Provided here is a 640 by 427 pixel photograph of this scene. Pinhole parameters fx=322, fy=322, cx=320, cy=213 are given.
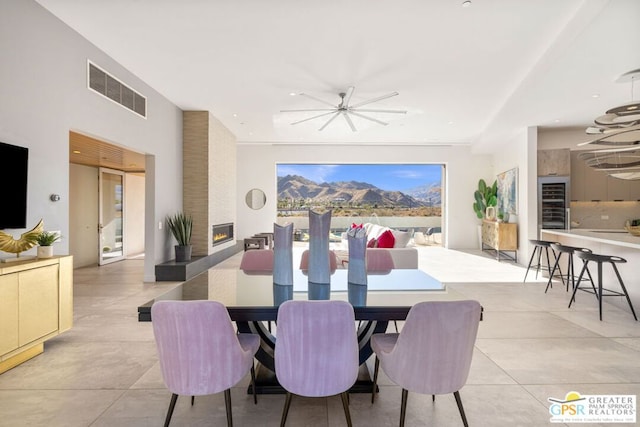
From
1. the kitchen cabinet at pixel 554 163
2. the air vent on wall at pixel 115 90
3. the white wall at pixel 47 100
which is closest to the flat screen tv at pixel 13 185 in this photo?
the white wall at pixel 47 100

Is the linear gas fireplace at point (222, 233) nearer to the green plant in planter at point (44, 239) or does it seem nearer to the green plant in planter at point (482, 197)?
the green plant in planter at point (44, 239)

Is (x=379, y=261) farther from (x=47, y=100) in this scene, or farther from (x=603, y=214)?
(x=603, y=214)

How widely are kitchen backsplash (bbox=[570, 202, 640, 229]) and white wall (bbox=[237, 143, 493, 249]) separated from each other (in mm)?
2672

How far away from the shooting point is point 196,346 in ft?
4.88

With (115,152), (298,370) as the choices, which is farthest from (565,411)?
(115,152)

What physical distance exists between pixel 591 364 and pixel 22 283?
4399 mm

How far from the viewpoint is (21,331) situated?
2416 mm

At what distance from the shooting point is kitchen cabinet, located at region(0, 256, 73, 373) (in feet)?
7.56

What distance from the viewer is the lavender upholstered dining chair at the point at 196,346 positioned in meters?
1.45

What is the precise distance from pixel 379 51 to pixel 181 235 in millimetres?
4320

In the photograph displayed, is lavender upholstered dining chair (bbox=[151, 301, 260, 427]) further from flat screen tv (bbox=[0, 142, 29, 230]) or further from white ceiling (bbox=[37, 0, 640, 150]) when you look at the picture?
white ceiling (bbox=[37, 0, 640, 150])

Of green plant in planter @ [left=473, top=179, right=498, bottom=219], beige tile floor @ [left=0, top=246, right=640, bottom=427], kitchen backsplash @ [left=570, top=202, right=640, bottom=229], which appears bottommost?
beige tile floor @ [left=0, top=246, right=640, bottom=427]

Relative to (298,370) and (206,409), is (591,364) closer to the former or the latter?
(298,370)

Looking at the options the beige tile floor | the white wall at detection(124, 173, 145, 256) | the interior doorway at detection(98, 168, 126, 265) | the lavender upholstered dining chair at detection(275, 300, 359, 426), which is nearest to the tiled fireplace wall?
the interior doorway at detection(98, 168, 126, 265)
